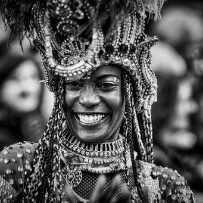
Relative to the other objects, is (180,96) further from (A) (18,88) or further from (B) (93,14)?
(B) (93,14)

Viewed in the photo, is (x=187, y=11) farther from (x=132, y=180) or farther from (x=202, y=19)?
(x=132, y=180)

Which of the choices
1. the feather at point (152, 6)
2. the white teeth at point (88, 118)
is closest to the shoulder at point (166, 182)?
the white teeth at point (88, 118)

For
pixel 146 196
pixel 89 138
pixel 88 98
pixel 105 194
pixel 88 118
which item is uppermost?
pixel 88 98


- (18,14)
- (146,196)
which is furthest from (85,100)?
(146,196)

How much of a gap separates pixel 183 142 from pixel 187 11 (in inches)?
67.1

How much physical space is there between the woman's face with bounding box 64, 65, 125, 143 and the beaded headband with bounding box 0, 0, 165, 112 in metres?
Result: 0.08

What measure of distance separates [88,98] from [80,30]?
379mm

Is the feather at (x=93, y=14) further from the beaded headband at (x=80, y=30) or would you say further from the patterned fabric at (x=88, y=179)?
the patterned fabric at (x=88, y=179)

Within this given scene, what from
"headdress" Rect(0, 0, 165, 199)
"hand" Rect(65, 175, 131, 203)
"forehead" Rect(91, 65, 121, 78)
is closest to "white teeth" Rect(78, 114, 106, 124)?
"headdress" Rect(0, 0, 165, 199)

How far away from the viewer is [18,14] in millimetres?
3146

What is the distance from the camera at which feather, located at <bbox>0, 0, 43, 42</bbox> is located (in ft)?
10.2

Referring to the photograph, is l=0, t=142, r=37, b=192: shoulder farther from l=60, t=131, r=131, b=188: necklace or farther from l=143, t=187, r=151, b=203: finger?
l=143, t=187, r=151, b=203: finger

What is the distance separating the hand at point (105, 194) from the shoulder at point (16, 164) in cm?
27

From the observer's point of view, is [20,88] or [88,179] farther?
[20,88]
